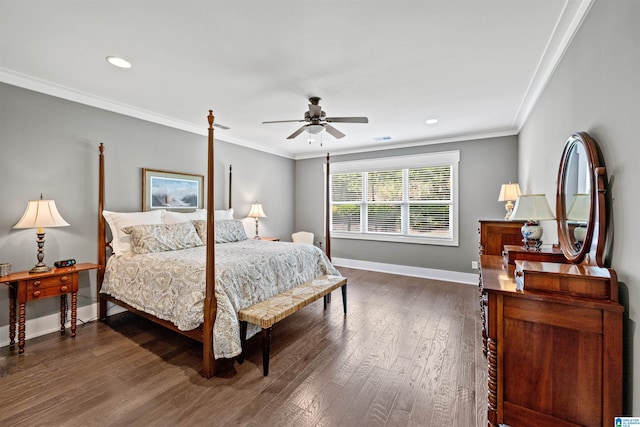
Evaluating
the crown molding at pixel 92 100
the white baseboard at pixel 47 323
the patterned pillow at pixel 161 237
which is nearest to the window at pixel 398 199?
the crown molding at pixel 92 100

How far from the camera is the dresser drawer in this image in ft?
8.36

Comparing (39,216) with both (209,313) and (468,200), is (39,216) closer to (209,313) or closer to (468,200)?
(209,313)

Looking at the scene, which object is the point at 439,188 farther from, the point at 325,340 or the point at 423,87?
the point at 325,340

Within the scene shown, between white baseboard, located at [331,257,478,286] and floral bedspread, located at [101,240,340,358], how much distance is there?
2.60m

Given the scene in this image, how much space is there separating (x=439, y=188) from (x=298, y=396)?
167 inches

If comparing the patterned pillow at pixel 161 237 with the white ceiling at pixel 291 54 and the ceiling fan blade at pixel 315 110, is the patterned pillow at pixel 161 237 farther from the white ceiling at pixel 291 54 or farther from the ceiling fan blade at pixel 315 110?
the ceiling fan blade at pixel 315 110

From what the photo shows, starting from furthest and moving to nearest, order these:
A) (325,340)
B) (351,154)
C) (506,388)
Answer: (351,154) < (325,340) < (506,388)

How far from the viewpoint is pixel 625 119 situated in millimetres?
1285

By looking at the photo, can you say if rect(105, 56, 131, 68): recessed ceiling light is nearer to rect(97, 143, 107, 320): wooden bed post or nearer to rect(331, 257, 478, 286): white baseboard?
rect(97, 143, 107, 320): wooden bed post

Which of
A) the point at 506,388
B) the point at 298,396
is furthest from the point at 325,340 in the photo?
the point at 506,388

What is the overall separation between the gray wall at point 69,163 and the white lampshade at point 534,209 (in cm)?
381

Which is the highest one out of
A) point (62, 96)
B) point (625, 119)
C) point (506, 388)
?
point (62, 96)

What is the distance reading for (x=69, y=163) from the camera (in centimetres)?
306

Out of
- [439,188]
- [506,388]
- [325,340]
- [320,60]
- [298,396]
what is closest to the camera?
[506,388]
